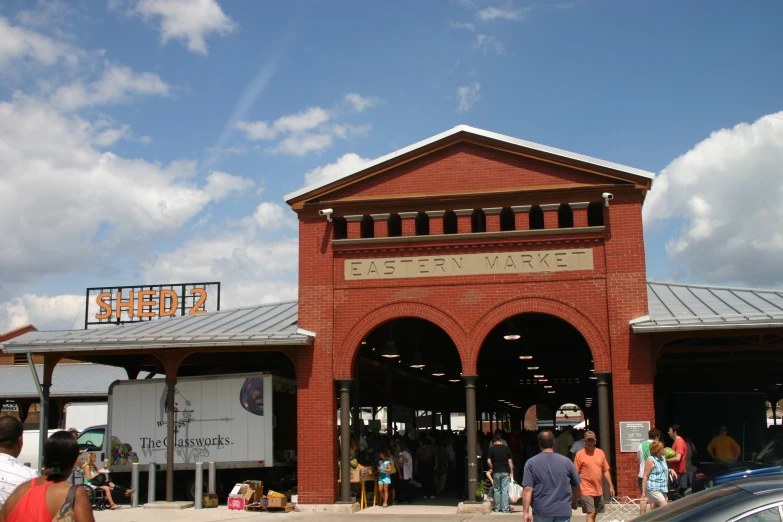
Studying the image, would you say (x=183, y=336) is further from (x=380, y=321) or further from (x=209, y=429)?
(x=380, y=321)

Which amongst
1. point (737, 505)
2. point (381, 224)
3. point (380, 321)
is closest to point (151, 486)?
point (380, 321)

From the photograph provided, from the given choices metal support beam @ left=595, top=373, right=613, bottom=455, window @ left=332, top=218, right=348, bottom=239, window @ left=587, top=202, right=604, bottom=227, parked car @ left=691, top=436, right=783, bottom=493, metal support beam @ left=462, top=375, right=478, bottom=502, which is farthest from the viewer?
window @ left=332, top=218, right=348, bottom=239

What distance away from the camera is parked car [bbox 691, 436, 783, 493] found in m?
14.4

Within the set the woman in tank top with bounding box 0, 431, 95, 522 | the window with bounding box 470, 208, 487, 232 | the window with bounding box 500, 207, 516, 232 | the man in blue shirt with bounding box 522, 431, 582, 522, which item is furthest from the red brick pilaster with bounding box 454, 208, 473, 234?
the woman in tank top with bounding box 0, 431, 95, 522

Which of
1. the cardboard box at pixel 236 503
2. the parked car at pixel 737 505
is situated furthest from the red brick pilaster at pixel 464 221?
the parked car at pixel 737 505

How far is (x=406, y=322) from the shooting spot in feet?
77.6

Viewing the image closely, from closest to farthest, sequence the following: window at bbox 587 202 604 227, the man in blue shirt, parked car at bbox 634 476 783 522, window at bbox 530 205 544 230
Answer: parked car at bbox 634 476 783 522
the man in blue shirt
window at bbox 587 202 604 227
window at bbox 530 205 544 230

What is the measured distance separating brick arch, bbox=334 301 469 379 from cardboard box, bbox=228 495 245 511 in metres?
3.65

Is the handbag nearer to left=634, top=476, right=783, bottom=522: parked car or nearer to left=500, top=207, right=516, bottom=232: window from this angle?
left=634, top=476, right=783, bottom=522: parked car

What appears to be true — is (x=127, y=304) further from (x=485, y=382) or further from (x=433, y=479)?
(x=433, y=479)

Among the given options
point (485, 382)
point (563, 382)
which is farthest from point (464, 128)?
point (563, 382)

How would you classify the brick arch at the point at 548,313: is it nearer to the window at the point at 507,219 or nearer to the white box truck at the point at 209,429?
the window at the point at 507,219

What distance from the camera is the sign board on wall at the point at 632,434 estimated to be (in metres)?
17.3

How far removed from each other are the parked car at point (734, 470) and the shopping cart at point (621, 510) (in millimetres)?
1265
